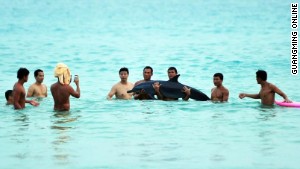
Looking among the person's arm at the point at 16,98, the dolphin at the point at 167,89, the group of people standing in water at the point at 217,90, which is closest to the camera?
the person's arm at the point at 16,98

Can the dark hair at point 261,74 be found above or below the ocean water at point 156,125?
above

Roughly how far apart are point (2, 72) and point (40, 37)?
67.2 feet

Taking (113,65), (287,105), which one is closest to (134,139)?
(287,105)

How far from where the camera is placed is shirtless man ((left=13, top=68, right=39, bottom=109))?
15.8 meters

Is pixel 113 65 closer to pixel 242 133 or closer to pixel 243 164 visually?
pixel 242 133

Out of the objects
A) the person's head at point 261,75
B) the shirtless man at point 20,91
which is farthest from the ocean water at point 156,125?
the person's head at point 261,75

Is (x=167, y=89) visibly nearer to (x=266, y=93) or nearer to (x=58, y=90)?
(x=266, y=93)

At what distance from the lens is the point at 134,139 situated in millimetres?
14680

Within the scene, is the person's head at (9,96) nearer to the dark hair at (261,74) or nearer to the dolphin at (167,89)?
the dolphin at (167,89)

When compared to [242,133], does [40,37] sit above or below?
above

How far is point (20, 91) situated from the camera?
52.9ft

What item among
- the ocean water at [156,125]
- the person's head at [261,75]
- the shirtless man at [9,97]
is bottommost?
the ocean water at [156,125]

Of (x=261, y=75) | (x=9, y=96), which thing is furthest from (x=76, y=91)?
(x=261, y=75)

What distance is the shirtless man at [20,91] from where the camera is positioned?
15845mm
